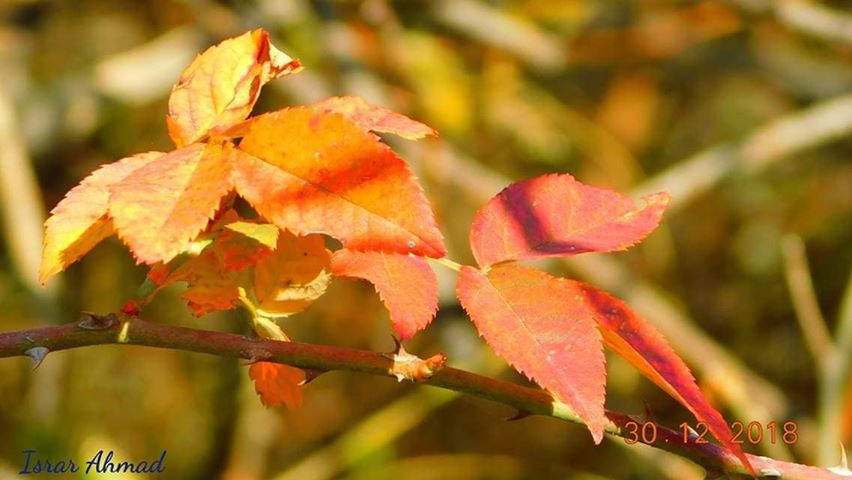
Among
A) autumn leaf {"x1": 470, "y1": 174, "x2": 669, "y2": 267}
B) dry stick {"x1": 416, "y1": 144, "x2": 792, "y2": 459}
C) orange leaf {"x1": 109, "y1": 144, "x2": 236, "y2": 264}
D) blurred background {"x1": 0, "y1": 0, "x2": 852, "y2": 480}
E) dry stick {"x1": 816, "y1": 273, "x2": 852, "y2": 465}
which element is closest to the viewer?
orange leaf {"x1": 109, "y1": 144, "x2": 236, "y2": 264}

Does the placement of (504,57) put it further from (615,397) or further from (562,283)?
(562,283)

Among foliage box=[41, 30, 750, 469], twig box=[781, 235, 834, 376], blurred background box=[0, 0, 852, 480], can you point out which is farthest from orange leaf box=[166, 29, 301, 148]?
blurred background box=[0, 0, 852, 480]

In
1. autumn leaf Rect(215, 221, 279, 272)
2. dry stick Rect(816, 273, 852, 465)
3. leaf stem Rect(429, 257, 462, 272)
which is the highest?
leaf stem Rect(429, 257, 462, 272)

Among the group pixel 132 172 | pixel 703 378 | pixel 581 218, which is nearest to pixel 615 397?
pixel 703 378

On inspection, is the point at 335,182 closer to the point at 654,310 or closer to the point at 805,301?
the point at 805,301

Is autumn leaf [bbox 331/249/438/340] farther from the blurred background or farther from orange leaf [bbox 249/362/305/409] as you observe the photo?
the blurred background

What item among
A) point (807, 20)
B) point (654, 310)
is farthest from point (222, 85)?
point (807, 20)
